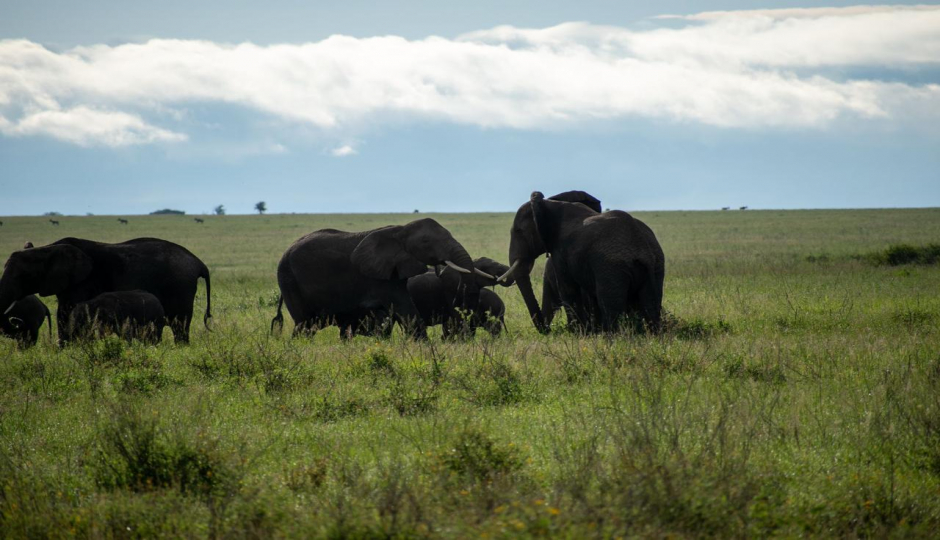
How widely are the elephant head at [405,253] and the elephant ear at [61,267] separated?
4.29 meters

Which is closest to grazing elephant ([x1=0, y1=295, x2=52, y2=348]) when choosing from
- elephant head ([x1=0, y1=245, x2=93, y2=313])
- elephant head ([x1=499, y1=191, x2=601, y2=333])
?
elephant head ([x1=0, y1=245, x2=93, y2=313])

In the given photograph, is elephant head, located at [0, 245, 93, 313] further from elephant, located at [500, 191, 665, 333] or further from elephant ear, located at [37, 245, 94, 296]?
elephant, located at [500, 191, 665, 333]

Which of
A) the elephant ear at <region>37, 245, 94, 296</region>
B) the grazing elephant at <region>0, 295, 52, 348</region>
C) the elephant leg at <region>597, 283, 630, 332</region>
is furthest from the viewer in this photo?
the grazing elephant at <region>0, 295, 52, 348</region>

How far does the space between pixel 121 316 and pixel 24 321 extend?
9.08ft

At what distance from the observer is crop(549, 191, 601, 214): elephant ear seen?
16359 mm

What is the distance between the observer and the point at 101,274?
15.0m

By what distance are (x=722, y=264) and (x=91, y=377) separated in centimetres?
2508

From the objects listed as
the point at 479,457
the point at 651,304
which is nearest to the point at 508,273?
the point at 651,304

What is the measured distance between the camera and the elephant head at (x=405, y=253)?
49.2ft

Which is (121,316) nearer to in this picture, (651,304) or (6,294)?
(6,294)

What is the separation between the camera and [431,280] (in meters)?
16.7

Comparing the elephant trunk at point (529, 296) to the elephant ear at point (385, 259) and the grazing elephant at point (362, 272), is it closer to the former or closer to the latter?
the grazing elephant at point (362, 272)

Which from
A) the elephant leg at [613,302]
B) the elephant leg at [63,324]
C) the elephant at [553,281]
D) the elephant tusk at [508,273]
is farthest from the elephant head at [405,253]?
the elephant leg at [63,324]

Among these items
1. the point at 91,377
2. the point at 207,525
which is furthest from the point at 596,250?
the point at 207,525
